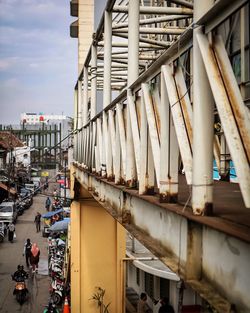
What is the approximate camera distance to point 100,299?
32.9 feet

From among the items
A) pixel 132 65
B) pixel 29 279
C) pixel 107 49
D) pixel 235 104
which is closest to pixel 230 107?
pixel 235 104

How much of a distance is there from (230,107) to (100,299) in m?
8.97

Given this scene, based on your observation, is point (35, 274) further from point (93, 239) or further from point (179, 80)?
point (179, 80)

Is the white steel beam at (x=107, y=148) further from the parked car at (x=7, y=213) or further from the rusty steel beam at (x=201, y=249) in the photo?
the parked car at (x=7, y=213)

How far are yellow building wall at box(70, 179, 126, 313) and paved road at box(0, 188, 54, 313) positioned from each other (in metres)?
2.69

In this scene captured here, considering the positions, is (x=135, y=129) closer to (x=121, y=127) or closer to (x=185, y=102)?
(x=121, y=127)

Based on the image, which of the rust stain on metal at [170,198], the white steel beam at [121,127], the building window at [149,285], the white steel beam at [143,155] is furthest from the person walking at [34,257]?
the rust stain on metal at [170,198]

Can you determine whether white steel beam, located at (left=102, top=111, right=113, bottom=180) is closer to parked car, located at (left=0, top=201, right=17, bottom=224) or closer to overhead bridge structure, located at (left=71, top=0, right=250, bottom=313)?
overhead bridge structure, located at (left=71, top=0, right=250, bottom=313)

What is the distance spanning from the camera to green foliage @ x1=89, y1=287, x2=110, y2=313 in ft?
32.4

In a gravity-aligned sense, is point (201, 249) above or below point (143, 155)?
below

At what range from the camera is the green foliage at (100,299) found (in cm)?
989

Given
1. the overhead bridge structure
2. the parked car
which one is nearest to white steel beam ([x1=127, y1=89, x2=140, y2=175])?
the overhead bridge structure

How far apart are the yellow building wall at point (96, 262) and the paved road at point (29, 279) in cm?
269

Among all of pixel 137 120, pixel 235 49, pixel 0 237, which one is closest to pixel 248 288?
pixel 137 120
